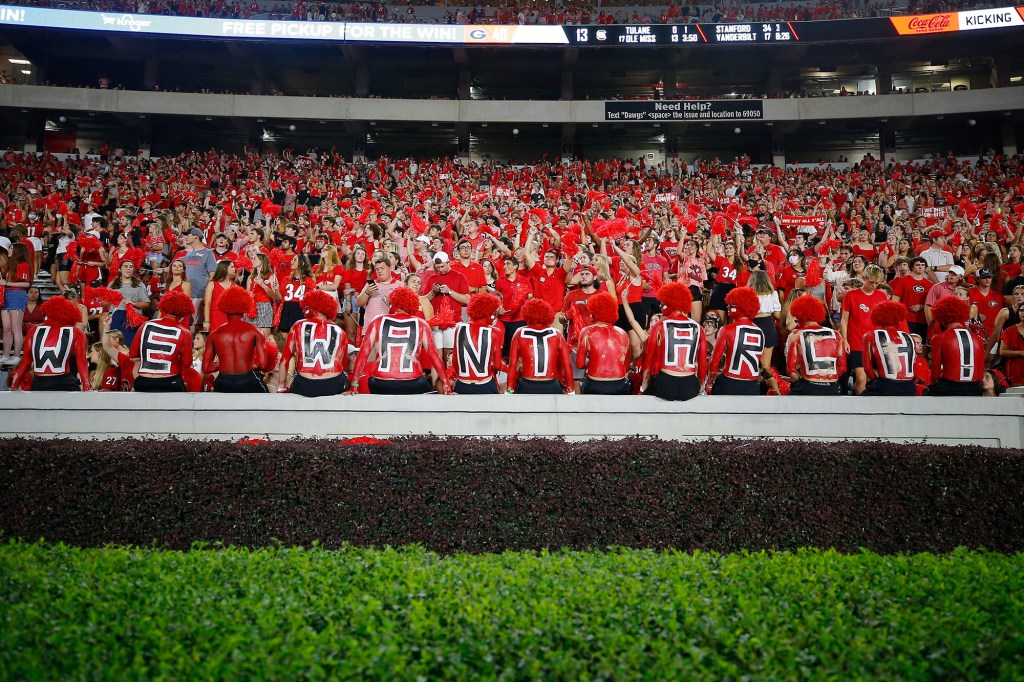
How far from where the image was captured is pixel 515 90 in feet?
123

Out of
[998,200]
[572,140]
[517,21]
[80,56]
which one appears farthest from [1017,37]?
[80,56]

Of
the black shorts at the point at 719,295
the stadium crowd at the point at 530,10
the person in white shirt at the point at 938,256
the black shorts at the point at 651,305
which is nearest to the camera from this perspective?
the black shorts at the point at 651,305

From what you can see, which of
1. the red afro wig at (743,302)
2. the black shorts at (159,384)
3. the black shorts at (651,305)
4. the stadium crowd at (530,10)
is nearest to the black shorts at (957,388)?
the red afro wig at (743,302)

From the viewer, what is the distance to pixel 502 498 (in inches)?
227

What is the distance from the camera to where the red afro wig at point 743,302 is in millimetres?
7914

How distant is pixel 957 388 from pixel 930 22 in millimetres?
29678

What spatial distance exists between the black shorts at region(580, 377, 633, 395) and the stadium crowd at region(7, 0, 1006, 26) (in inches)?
1135

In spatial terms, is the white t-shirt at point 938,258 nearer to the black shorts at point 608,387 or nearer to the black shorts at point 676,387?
the black shorts at point 676,387

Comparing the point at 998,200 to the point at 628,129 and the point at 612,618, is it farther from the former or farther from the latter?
the point at 612,618

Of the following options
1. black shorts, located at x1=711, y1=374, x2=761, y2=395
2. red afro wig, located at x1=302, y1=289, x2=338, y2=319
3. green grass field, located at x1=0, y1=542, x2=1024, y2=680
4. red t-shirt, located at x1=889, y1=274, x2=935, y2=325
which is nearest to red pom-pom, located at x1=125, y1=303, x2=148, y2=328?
red afro wig, located at x1=302, y1=289, x2=338, y2=319

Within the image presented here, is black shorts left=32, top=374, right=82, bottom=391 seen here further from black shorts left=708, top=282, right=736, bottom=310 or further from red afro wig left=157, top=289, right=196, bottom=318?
black shorts left=708, top=282, right=736, bottom=310

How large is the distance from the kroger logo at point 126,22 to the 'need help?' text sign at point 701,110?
21606mm

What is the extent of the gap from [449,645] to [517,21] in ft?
117

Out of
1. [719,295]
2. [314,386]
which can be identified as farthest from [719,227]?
[314,386]
